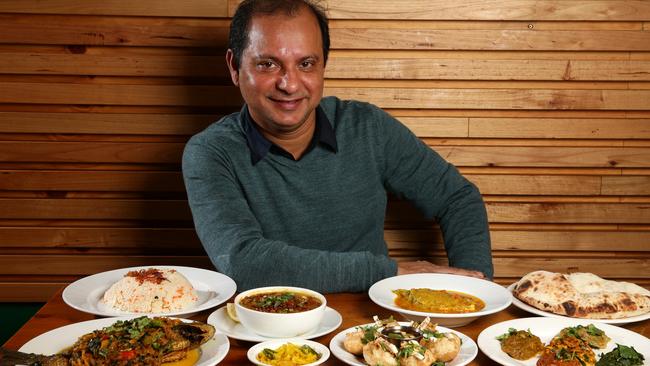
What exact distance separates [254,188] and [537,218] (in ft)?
5.26

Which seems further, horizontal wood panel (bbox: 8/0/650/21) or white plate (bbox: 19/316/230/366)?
horizontal wood panel (bbox: 8/0/650/21)

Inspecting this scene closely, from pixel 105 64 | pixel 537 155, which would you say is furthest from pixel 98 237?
pixel 537 155

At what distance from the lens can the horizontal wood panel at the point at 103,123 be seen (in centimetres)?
357

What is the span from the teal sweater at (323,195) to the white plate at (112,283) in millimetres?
131

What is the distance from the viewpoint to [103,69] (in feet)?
11.6

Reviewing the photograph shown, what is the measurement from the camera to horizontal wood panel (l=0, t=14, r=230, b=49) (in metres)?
3.48

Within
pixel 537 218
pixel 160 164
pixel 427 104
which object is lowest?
pixel 537 218

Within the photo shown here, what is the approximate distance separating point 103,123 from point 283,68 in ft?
3.86

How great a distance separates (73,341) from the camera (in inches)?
71.2

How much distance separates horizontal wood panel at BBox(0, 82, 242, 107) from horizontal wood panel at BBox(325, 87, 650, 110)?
0.58 meters

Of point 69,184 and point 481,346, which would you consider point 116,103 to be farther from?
point 481,346

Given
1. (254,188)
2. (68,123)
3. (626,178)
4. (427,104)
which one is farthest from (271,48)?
(626,178)

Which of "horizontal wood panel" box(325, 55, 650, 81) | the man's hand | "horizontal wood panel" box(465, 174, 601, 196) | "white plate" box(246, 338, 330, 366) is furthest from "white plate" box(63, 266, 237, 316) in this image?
"horizontal wood panel" box(465, 174, 601, 196)

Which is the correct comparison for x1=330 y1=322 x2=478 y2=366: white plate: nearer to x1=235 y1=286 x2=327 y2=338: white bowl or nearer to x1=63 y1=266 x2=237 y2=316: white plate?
x1=235 y1=286 x2=327 y2=338: white bowl
